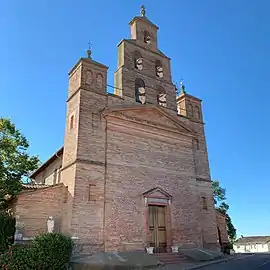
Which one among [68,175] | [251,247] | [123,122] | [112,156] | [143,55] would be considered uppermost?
[143,55]

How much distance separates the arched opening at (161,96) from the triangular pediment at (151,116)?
1.24 meters

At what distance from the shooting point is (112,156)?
656 inches

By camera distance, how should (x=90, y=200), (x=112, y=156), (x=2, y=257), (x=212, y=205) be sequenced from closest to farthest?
(x=2, y=257)
(x=90, y=200)
(x=112, y=156)
(x=212, y=205)

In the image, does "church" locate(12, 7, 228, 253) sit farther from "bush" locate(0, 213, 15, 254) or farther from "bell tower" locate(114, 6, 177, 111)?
"bush" locate(0, 213, 15, 254)

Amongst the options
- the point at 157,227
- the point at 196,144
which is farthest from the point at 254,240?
the point at 157,227

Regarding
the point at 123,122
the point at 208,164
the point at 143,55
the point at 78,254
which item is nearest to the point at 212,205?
the point at 208,164

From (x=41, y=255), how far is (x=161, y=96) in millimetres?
13622

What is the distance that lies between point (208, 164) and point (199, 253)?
22.6ft

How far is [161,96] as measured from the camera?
70.3ft

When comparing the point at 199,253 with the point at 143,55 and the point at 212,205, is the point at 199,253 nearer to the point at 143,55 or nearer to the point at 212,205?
the point at 212,205

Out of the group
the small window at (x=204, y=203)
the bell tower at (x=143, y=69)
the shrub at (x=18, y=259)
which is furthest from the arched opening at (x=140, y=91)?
the shrub at (x=18, y=259)

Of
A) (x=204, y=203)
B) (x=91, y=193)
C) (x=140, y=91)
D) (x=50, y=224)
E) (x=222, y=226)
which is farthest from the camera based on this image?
(x=222, y=226)

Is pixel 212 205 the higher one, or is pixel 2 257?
pixel 212 205

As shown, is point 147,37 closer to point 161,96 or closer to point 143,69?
point 143,69
